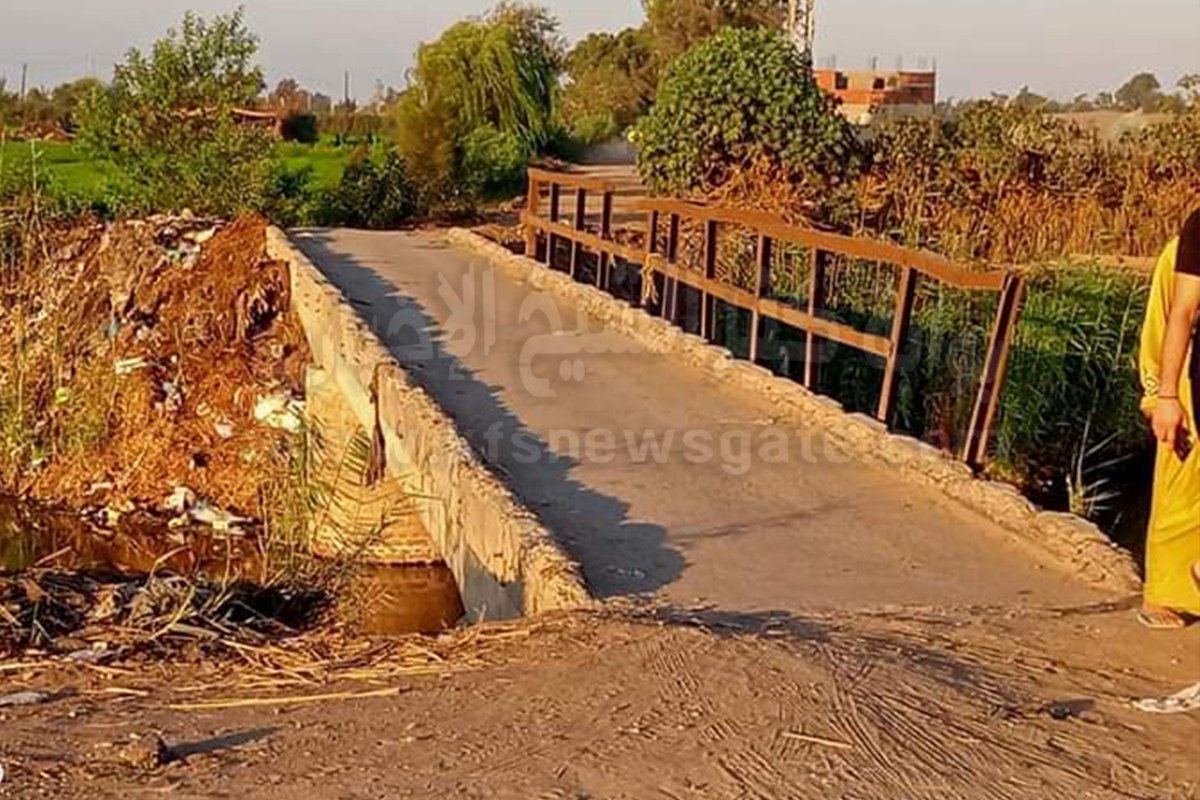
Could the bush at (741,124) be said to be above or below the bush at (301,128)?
above

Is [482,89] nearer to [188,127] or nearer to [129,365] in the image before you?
[188,127]

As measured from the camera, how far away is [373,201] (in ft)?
81.5

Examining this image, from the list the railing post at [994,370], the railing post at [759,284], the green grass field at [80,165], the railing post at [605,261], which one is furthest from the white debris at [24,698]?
the green grass field at [80,165]

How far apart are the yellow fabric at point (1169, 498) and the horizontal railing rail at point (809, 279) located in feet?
7.87

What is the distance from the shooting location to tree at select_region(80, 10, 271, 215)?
22.5m

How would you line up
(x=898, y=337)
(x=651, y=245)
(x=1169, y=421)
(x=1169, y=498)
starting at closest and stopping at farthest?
(x=1169, y=421) < (x=1169, y=498) < (x=898, y=337) < (x=651, y=245)

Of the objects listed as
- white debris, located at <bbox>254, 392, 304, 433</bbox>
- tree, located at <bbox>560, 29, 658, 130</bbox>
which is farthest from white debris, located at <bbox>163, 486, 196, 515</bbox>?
tree, located at <bbox>560, 29, 658, 130</bbox>

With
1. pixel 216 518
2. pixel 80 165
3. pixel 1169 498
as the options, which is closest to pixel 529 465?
pixel 1169 498

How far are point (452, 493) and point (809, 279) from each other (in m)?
3.41

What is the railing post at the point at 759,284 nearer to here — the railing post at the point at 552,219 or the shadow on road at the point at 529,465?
the shadow on road at the point at 529,465

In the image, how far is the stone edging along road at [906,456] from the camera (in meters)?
→ 6.91

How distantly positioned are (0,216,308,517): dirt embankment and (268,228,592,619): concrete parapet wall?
9.12 feet

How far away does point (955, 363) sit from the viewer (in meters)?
12.6

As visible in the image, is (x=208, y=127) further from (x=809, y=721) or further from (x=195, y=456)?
(x=809, y=721)
